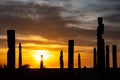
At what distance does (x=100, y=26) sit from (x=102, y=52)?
3.43 ft

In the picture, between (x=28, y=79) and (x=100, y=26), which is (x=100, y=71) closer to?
(x=100, y=26)

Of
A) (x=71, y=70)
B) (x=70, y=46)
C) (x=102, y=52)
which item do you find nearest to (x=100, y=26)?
(x=102, y=52)

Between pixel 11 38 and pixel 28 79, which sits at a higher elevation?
pixel 11 38

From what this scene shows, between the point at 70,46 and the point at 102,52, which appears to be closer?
the point at 102,52

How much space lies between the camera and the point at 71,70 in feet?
75.9

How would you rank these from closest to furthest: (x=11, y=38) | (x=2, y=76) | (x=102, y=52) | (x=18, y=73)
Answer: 1. (x=11, y=38)
2. (x=102, y=52)
3. (x=2, y=76)
4. (x=18, y=73)

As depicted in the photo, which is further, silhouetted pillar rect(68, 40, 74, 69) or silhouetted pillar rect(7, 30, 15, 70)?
silhouetted pillar rect(68, 40, 74, 69)

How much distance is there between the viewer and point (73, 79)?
2355cm

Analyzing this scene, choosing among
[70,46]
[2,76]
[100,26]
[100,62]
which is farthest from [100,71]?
[2,76]

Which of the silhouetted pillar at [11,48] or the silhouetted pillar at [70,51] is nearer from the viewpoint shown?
the silhouetted pillar at [11,48]

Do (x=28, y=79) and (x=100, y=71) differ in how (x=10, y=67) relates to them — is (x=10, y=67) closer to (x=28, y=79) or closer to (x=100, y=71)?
(x=100, y=71)

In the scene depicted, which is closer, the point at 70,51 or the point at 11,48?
the point at 11,48

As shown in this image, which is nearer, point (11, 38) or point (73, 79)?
point (11, 38)

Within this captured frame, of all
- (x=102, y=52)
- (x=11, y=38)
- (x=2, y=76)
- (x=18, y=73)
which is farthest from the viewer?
(x=18, y=73)
